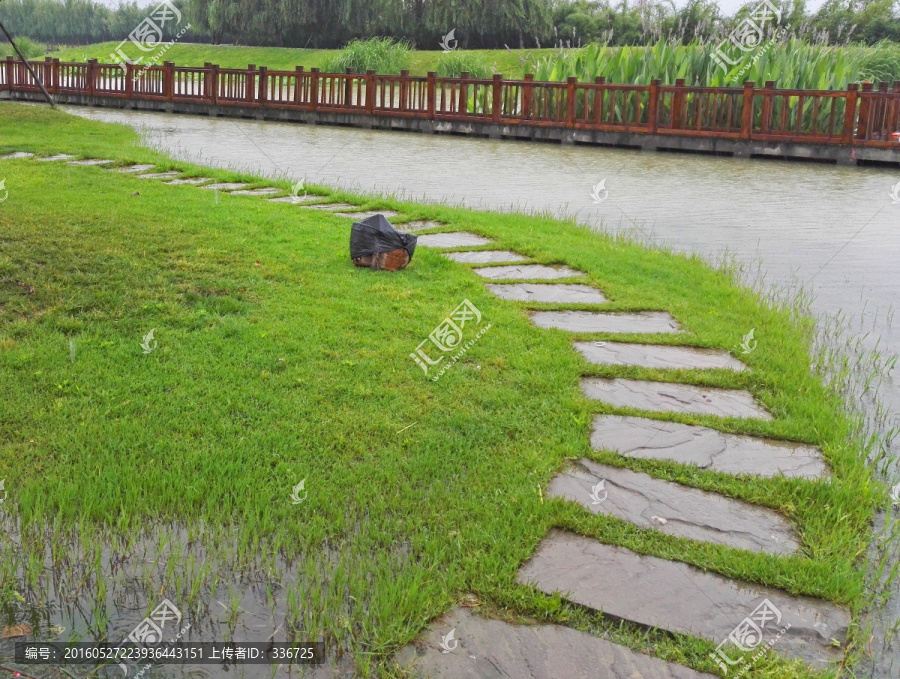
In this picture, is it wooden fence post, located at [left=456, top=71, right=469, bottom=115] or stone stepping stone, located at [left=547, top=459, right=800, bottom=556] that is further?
wooden fence post, located at [left=456, top=71, right=469, bottom=115]

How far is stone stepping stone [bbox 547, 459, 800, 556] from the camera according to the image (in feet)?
9.20

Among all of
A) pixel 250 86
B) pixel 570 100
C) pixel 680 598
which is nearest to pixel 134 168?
pixel 680 598

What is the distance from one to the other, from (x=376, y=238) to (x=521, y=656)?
3.97 meters

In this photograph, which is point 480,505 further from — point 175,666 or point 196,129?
point 196,129

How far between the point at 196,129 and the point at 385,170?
7.18m


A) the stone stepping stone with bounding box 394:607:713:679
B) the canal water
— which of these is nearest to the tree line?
the canal water

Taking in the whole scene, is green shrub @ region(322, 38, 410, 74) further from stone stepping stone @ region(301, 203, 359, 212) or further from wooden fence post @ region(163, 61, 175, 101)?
stone stepping stone @ region(301, 203, 359, 212)

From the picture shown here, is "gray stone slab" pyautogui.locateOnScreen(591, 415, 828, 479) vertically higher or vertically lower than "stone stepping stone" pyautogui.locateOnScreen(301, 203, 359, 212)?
lower

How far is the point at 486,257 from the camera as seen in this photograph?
6.50 meters

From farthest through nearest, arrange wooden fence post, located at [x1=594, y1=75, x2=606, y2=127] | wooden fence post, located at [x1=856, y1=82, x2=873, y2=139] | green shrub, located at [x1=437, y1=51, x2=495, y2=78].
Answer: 1. green shrub, located at [x1=437, y1=51, x2=495, y2=78]
2. wooden fence post, located at [x1=594, y1=75, x2=606, y2=127]
3. wooden fence post, located at [x1=856, y1=82, x2=873, y2=139]

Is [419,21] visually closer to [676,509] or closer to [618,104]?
[618,104]

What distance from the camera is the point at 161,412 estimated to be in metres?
3.56

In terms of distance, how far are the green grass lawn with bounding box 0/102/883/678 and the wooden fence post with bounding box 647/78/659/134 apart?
35.2ft

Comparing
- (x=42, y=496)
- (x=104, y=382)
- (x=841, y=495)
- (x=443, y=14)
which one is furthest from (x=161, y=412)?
(x=443, y=14)
